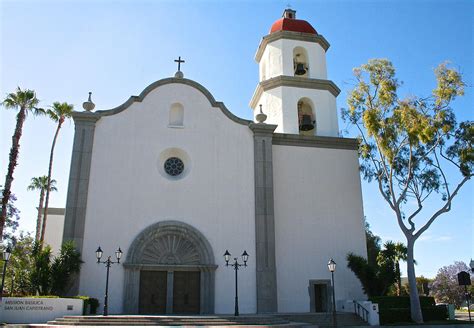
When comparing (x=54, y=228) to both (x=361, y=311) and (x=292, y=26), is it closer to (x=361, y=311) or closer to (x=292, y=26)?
(x=292, y=26)

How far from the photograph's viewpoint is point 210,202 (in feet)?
70.5

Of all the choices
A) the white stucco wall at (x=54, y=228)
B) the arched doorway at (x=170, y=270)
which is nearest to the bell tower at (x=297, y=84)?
the arched doorway at (x=170, y=270)

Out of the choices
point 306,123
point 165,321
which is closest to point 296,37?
point 306,123

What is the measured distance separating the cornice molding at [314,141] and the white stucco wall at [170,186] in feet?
5.74

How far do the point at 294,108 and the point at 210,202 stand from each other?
759 cm

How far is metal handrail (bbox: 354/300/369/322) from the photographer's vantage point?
64.9 ft

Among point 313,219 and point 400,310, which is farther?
point 313,219

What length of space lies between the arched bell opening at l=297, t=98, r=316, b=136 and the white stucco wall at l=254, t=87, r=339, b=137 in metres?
0.28

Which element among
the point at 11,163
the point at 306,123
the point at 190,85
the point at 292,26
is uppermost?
the point at 292,26

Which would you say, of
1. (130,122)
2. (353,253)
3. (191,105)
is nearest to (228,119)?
(191,105)

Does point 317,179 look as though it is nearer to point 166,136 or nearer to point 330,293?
point 330,293

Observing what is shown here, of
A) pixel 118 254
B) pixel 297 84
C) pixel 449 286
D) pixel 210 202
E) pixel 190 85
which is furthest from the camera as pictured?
pixel 449 286

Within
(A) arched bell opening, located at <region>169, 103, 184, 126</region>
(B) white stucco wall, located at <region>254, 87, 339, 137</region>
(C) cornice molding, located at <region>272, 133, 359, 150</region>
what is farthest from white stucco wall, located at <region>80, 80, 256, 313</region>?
(B) white stucco wall, located at <region>254, 87, 339, 137</region>

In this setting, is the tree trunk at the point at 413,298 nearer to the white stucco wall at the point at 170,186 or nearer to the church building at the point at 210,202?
the church building at the point at 210,202
